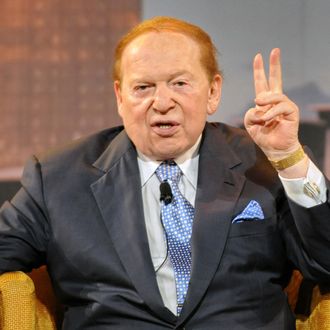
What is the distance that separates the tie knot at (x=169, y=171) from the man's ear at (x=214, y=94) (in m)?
0.19

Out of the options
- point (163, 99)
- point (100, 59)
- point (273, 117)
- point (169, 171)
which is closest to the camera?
point (273, 117)

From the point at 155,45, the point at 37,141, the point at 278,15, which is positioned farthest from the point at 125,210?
the point at 278,15

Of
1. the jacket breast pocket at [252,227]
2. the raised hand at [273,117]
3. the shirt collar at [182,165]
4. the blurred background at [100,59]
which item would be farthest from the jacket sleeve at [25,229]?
the blurred background at [100,59]

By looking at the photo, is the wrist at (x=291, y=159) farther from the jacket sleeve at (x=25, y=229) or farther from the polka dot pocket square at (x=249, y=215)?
the jacket sleeve at (x=25, y=229)

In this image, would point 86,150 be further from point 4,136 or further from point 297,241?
point 4,136

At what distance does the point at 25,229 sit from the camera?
2.15 m

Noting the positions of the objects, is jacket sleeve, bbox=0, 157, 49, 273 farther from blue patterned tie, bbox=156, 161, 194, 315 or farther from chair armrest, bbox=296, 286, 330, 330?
chair armrest, bbox=296, 286, 330, 330

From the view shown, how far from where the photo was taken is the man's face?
2.13m

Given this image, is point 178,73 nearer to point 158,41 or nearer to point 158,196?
point 158,41

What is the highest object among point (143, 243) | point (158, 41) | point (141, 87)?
point (158, 41)

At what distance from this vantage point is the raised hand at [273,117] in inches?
78.7

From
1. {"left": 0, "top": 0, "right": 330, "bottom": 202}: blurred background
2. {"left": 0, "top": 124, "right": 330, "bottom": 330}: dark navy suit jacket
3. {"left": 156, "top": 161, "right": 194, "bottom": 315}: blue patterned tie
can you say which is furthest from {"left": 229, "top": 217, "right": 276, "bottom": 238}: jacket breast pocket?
{"left": 0, "top": 0, "right": 330, "bottom": 202}: blurred background

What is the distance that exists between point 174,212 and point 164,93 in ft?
1.08

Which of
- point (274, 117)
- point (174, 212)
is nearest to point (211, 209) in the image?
point (174, 212)
